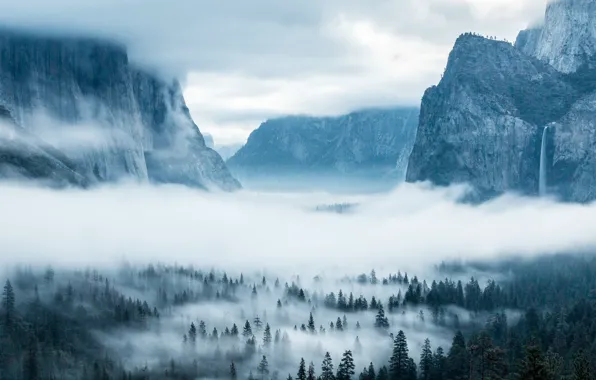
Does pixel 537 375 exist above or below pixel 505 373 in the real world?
above

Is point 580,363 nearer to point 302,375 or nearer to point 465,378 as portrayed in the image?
point 465,378

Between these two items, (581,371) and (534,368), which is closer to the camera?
(534,368)

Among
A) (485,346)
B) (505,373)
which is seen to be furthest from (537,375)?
(505,373)

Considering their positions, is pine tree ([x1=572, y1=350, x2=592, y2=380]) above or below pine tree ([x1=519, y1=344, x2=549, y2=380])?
below

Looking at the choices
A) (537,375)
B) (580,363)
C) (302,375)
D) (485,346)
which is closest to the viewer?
(537,375)

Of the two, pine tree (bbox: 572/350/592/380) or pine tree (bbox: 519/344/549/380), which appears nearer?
pine tree (bbox: 519/344/549/380)

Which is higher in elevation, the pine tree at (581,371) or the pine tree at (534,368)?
the pine tree at (534,368)

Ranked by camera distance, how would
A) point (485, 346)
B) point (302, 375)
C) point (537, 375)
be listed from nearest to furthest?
point (537, 375), point (485, 346), point (302, 375)

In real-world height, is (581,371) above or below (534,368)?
below

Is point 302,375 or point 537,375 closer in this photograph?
point 537,375

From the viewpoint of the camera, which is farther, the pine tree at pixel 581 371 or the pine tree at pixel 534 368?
the pine tree at pixel 581 371
